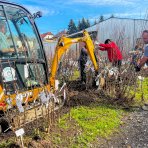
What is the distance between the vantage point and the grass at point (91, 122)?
477 centimetres

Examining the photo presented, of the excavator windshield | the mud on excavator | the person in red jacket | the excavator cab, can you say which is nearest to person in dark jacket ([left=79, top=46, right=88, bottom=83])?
the person in red jacket

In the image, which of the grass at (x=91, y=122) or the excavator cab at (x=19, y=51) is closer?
the grass at (x=91, y=122)

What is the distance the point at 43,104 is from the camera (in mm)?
4957

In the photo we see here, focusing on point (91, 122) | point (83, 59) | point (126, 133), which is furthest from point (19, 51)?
point (83, 59)

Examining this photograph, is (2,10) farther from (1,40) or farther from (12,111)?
(12,111)

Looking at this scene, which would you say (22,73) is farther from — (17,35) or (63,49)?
(63,49)

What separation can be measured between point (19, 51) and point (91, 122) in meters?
1.94

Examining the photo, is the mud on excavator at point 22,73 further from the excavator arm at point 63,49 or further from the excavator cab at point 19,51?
the excavator arm at point 63,49

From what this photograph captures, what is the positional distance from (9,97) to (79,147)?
1360 millimetres

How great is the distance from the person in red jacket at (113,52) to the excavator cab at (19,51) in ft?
8.60

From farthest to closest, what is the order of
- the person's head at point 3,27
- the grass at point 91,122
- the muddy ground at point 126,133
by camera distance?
the person's head at point 3,27 → the grass at point 91,122 → the muddy ground at point 126,133

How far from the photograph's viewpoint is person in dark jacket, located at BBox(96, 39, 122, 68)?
7.97 metres

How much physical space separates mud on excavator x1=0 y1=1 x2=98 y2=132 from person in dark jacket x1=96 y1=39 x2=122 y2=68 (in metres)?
2.33

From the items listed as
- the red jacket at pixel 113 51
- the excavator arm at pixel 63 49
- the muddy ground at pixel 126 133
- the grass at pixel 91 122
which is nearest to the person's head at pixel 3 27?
the excavator arm at pixel 63 49
